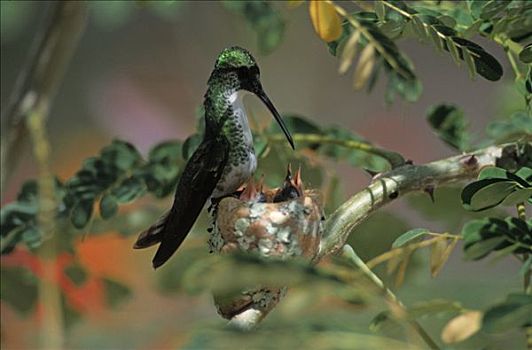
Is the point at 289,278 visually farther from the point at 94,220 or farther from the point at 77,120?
the point at 77,120

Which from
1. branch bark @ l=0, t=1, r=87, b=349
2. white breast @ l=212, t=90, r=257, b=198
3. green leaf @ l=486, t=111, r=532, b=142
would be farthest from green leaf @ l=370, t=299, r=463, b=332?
branch bark @ l=0, t=1, r=87, b=349

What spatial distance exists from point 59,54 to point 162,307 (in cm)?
72

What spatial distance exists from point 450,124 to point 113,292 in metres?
0.34

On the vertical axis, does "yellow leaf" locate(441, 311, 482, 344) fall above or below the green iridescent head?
below

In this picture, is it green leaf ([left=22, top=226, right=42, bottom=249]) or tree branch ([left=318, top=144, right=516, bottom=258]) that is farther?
green leaf ([left=22, top=226, right=42, bottom=249])

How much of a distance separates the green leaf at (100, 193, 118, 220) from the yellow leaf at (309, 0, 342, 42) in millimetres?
281

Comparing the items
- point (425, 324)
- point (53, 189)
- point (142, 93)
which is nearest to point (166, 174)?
point (53, 189)

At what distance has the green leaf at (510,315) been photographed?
1.36 ft

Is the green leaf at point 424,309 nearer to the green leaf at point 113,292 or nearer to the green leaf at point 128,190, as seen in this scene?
the green leaf at point 128,190

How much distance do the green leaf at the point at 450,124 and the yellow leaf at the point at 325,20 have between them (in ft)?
1.01

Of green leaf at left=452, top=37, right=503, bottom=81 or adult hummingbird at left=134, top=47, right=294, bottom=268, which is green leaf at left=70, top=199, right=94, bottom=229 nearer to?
adult hummingbird at left=134, top=47, right=294, bottom=268

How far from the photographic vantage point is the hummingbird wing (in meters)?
0.57

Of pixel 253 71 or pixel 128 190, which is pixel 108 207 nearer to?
pixel 128 190

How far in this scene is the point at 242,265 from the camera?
0.37 m
